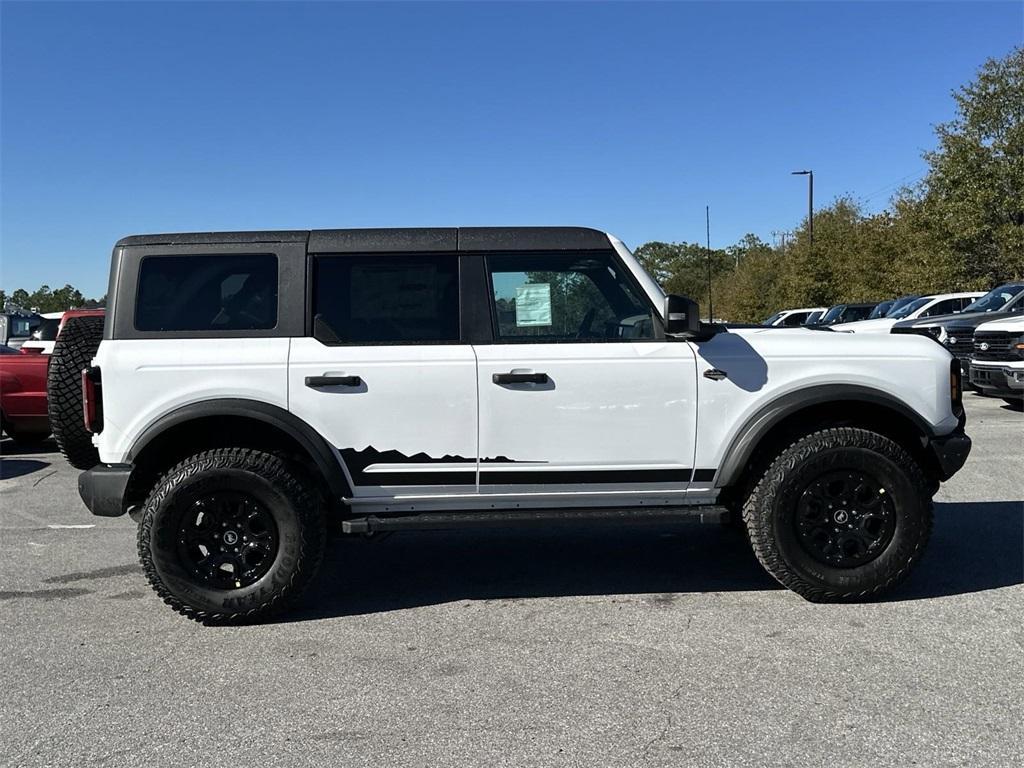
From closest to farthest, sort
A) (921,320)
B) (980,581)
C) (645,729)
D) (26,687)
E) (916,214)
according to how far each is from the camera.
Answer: (645,729) < (26,687) < (980,581) < (921,320) < (916,214)

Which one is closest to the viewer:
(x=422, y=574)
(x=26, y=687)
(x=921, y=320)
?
(x=26, y=687)

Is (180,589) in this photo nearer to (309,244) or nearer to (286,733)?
(286,733)

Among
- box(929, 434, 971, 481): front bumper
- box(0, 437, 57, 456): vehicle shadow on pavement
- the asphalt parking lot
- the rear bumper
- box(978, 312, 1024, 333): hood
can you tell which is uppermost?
box(978, 312, 1024, 333): hood

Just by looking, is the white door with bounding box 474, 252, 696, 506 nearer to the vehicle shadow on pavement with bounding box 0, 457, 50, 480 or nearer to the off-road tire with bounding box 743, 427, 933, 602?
the off-road tire with bounding box 743, 427, 933, 602

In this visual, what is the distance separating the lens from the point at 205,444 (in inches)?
184

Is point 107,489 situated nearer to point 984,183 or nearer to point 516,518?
point 516,518

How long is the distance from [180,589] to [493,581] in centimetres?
171

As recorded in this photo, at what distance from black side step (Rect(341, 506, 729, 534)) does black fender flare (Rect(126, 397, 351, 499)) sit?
285 mm

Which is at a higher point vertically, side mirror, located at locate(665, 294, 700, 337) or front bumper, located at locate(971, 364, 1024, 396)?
side mirror, located at locate(665, 294, 700, 337)

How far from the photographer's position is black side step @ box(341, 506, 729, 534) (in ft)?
14.7

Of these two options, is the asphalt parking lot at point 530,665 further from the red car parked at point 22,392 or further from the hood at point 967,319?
the hood at point 967,319

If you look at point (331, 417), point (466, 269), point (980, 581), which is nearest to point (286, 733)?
point (331, 417)

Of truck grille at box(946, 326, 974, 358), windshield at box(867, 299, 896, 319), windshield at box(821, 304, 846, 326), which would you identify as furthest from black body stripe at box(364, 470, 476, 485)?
windshield at box(821, 304, 846, 326)

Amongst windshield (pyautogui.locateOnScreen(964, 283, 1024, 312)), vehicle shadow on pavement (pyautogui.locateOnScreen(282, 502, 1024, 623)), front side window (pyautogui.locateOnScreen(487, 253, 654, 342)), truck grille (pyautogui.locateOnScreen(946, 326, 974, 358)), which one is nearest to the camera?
front side window (pyautogui.locateOnScreen(487, 253, 654, 342))
